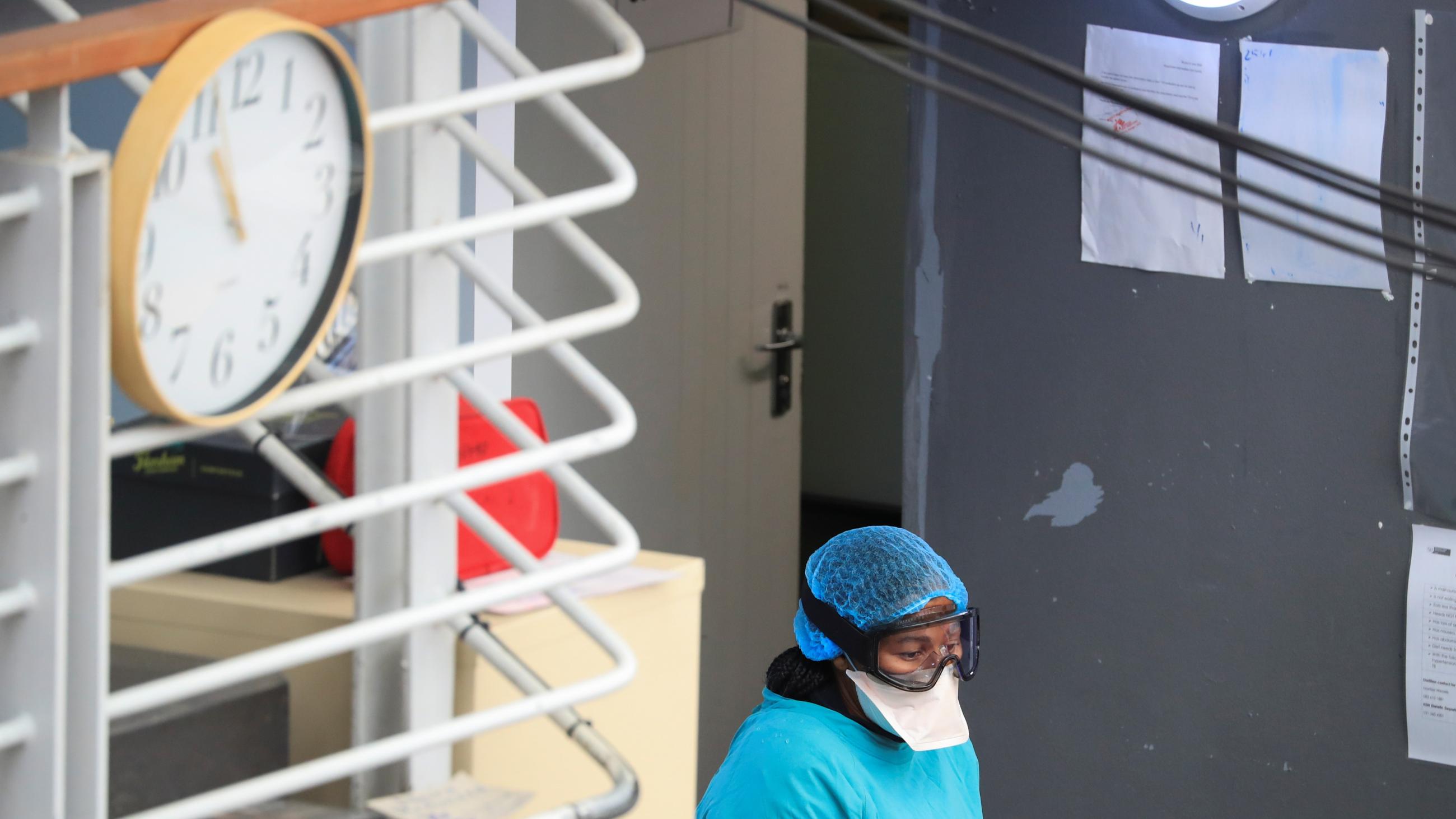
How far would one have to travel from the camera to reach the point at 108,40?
64cm

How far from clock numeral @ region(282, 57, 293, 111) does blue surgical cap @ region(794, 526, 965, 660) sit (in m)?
1.13

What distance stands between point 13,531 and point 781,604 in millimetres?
2776

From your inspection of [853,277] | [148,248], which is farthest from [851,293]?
[148,248]

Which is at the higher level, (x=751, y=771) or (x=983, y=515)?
(x=983, y=515)

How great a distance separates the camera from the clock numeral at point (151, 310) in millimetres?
677

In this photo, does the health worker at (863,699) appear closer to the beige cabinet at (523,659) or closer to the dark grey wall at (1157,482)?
the beige cabinet at (523,659)

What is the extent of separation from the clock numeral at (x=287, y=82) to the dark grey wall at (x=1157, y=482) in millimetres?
1791

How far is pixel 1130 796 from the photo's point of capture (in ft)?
8.12

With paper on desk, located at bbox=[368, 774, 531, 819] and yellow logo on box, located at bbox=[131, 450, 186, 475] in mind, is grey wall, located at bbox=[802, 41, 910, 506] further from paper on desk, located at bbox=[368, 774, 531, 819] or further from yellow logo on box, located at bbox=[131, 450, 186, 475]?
paper on desk, located at bbox=[368, 774, 531, 819]

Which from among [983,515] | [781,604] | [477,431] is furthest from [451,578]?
[781,604]

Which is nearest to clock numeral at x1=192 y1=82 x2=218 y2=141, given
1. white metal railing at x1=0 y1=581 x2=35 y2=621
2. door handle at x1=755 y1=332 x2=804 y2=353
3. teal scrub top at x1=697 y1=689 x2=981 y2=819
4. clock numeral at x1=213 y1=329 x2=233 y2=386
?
clock numeral at x1=213 y1=329 x2=233 y2=386

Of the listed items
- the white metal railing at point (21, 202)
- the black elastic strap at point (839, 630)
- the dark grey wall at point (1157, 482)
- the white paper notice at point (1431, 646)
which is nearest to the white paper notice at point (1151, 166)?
the dark grey wall at point (1157, 482)

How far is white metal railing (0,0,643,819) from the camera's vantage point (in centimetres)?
71

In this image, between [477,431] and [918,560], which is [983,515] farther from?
[477,431]
